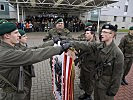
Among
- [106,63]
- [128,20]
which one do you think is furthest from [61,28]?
[128,20]

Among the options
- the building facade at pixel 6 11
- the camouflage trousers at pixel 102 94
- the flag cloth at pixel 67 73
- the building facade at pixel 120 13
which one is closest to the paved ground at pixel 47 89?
the camouflage trousers at pixel 102 94

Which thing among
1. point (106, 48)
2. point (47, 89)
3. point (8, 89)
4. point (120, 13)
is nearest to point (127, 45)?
point (106, 48)

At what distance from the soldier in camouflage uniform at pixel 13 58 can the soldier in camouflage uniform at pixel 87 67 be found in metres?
1.65

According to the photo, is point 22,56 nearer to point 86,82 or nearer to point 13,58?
point 13,58

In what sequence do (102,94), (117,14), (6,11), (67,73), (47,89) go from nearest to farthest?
(67,73)
(102,94)
(47,89)
(6,11)
(117,14)

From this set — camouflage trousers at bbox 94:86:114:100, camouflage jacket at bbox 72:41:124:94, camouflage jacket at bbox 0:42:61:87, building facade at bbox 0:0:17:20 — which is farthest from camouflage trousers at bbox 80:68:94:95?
building facade at bbox 0:0:17:20

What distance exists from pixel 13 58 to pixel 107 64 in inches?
65.4

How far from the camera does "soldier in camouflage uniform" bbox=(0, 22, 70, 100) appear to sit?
1.93m

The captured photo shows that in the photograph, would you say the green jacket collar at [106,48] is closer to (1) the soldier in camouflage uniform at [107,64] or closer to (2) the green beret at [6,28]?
(1) the soldier in camouflage uniform at [107,64]

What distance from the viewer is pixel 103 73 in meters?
2.92

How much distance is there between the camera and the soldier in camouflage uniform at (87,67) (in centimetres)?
369

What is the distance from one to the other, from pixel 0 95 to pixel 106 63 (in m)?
1.89

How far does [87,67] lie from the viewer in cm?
388

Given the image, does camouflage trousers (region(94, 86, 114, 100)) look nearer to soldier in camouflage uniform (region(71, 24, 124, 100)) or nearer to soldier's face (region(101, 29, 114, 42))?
soldier in camouflage uniform (region(71, 24, 124, 100))
